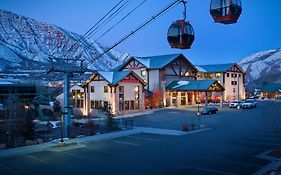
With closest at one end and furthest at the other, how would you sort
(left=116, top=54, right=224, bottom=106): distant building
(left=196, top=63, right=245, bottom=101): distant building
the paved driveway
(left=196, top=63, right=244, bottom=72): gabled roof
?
the paved driveway < (left=116, top=54, right=224, bottom=106): distant building < (left=196, top=63, right=245, bottom=101): distant building < (left=196, top=63, right=244, bottom=72): gabled roof

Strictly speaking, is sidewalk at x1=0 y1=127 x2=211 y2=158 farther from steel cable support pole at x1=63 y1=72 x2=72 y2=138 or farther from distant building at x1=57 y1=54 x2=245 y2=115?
distant building at x1=57 y1=54 x2=245 y2=115

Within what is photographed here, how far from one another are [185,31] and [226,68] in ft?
227

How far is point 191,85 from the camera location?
63094 millimetres

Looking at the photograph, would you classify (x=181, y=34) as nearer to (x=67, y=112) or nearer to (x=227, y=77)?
(x=67, y=112)

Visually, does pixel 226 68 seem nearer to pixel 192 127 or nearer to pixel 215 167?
pixel 192 127

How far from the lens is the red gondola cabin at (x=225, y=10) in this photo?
1141 centimetres

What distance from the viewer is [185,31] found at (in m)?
13.4

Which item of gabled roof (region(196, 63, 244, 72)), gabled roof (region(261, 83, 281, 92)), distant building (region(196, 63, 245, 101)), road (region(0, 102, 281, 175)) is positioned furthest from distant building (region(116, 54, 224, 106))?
gabled roof (region(261, 83, 281, 92))

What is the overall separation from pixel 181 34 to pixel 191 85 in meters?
50.5

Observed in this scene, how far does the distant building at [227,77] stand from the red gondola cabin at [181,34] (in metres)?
66.5

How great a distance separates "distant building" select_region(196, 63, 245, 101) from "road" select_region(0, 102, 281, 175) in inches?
2046

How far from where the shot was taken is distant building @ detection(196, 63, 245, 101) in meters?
79.3

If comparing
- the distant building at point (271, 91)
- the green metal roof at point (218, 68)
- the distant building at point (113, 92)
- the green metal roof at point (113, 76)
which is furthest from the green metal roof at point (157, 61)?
the distant building at point (271, 91)

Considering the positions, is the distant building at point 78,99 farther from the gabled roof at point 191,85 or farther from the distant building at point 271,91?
the distant building at point 271,91
